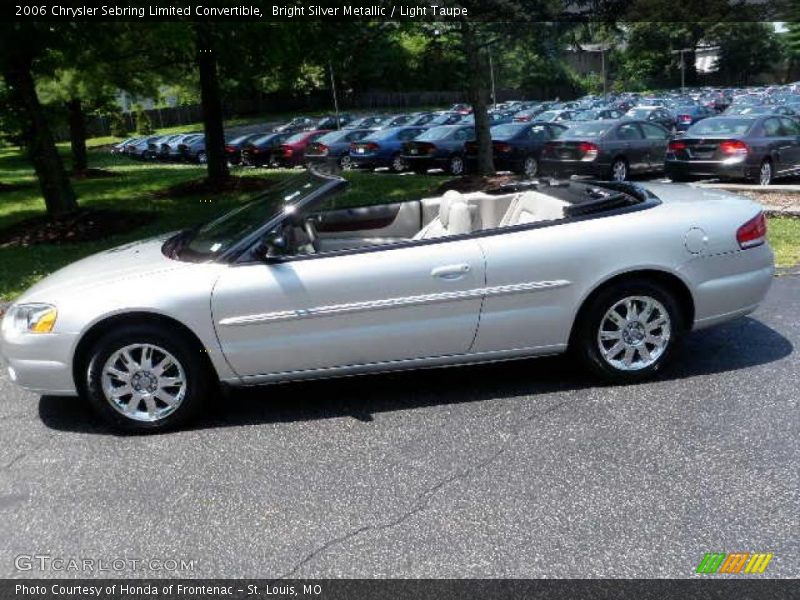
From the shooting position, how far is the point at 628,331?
4.73 m

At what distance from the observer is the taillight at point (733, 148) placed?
1361cm

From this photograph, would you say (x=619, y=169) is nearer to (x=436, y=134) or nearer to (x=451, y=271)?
(x=436, y=134)

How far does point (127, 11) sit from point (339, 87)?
2501 inches

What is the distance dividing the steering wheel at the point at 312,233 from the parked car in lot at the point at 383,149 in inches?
666

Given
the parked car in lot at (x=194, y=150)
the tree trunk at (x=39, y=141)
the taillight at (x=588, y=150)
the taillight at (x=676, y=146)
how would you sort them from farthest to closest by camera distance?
1. the parked car in lot at (x=194, y=150)
2. the taillight at (x=588, y=150)
3. the taillight at (x=676, y=146)
4. the tree trunk at (x=39, y=141)

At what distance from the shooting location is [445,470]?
3787 mm

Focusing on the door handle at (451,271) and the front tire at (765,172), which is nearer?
the door handle at (451,271)

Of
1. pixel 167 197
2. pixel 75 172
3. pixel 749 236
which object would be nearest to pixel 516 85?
pixel 75 172

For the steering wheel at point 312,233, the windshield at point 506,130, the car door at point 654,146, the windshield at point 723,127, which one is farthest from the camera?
the windshield at point 506,130

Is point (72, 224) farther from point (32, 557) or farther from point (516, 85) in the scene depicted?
point (516, 85)

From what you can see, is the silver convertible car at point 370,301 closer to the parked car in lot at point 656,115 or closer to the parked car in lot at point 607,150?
the parked car in lot at point 607,150

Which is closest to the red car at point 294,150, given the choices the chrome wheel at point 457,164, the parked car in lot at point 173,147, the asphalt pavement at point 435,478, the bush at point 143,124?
the chrome wheel at point 457,164

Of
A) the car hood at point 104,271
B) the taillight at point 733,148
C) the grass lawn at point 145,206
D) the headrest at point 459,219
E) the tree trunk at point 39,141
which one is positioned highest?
the tree trunk at point 39,141

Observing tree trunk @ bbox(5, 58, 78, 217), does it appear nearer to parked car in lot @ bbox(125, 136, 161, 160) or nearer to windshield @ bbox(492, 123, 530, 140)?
windshield @ bbox(492, 123, 530, 140)
